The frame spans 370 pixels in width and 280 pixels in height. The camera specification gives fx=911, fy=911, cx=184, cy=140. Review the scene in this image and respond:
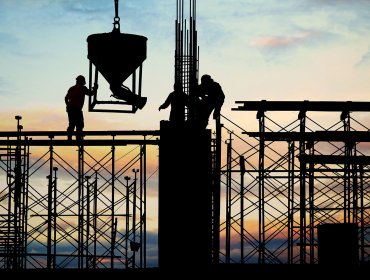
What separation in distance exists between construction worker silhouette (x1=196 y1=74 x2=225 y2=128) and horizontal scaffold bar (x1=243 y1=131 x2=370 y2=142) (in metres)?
3.68

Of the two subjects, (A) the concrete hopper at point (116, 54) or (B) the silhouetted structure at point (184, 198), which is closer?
(B) the silhouetted structure at point (184, 198)

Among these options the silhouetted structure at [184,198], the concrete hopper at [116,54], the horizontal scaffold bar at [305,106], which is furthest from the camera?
the horizontal scaffold bar at [305,106]

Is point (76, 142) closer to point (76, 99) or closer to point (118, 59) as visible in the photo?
point (76, 99)

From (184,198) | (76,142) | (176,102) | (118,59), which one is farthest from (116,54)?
(76,142)

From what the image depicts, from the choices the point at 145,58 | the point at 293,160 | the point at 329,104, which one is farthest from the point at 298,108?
the point at 145,58

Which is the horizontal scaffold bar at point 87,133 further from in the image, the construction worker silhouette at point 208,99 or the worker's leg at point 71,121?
the construction worker silhouette at point 208,99

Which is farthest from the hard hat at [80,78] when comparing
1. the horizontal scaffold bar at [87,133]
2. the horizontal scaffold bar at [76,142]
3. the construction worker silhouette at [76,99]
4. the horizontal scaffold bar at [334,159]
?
the horizontal scaffold bar at [334,159]

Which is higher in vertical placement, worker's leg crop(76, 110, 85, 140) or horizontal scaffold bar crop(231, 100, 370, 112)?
horizontal scaffold bar crop(231, 100, 370, 112)

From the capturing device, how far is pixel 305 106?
1023 inches

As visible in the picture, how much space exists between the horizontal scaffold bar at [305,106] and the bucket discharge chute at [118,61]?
7.63m

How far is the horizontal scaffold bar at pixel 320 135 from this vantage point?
2581 centimetres

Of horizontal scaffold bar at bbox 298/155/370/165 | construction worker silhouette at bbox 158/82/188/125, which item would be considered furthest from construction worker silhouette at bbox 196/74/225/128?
horizontal scaffold bar at bbox 298/155/370/165

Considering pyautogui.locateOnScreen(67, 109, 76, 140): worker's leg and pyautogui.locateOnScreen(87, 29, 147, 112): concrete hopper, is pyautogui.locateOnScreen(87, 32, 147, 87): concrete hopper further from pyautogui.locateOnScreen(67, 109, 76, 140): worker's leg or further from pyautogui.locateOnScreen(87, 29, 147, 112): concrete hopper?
pyautogui.locateOnScreen(67, 109, 76, 140): worker's leg

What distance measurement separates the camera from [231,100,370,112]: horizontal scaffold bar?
25.7 m
